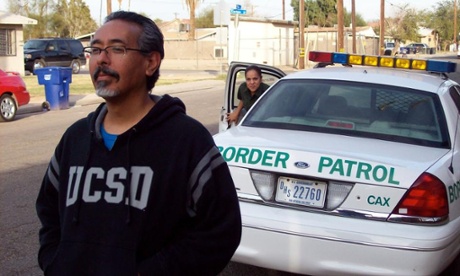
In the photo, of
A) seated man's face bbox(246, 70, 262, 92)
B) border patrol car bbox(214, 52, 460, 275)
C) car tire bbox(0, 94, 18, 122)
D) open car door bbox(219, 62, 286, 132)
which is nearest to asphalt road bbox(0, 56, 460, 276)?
car tire bbox(0, 94, 18, 122)

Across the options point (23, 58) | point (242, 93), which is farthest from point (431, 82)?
point (23, 58)

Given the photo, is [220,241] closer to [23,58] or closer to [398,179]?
[398,179]

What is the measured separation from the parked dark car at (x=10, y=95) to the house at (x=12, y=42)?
640 inches

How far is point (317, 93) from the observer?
210 inches

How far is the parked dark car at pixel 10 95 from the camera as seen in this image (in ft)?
47.7

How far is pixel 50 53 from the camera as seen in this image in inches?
1298

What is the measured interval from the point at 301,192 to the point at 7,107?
1191 centimetres

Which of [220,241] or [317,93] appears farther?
[317,93]

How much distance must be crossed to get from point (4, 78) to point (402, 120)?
11.8 metres

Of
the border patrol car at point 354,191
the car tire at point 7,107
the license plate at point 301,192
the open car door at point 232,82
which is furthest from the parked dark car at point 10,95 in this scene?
the license plate at point 301,192

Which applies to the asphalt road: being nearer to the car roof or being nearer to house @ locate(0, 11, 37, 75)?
the car roof

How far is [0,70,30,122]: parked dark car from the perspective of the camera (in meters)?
14.5

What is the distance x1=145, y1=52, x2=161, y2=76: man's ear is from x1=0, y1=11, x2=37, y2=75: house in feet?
98.0

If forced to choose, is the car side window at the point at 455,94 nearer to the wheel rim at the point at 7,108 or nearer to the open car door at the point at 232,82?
the open car door at the point at 232,82
